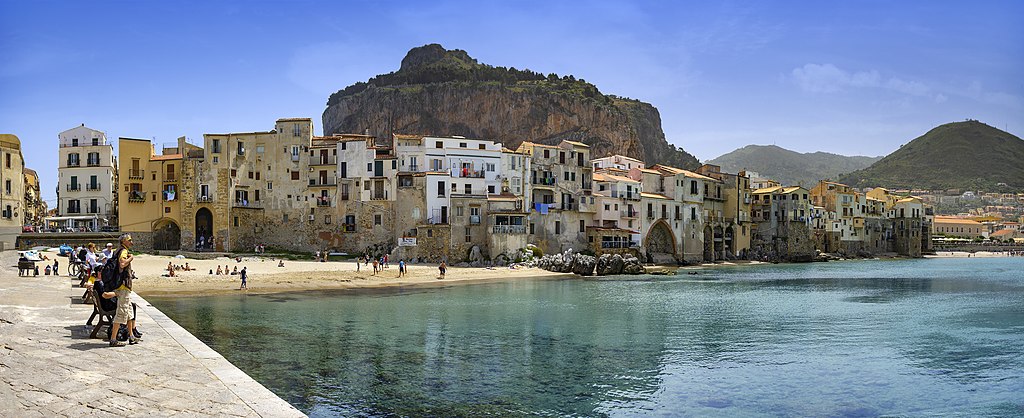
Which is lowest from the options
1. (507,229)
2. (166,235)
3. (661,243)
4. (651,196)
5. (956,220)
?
(661,243)

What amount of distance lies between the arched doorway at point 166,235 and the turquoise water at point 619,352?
3362 centimetres

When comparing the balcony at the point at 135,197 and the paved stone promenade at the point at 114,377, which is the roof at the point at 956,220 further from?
the paved stone promenade at the point at 114,377

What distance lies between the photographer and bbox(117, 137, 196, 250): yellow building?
69938mm

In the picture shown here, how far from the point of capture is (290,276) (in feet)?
176

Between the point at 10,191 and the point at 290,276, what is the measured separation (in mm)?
23414

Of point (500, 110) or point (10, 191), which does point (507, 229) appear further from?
point (500, 110)

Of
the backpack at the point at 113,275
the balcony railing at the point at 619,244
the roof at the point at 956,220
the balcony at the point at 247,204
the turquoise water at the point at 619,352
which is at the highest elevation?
the balcony at the point at 247,204

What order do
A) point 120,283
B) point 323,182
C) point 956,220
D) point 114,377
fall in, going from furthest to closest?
point 956,220 → point 323,182 → point 120,283 → point 114,377

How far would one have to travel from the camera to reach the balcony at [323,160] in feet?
239

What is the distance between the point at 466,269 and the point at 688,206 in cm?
3408

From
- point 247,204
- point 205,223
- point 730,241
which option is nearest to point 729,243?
point 730,241

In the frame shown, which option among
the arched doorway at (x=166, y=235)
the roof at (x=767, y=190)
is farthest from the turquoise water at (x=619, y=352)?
the roof at (x=767, y=190)

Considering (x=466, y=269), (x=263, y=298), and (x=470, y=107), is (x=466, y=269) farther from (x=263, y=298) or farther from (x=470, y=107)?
(x=470, y=107)

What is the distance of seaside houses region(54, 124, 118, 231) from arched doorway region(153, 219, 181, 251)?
463 cm
